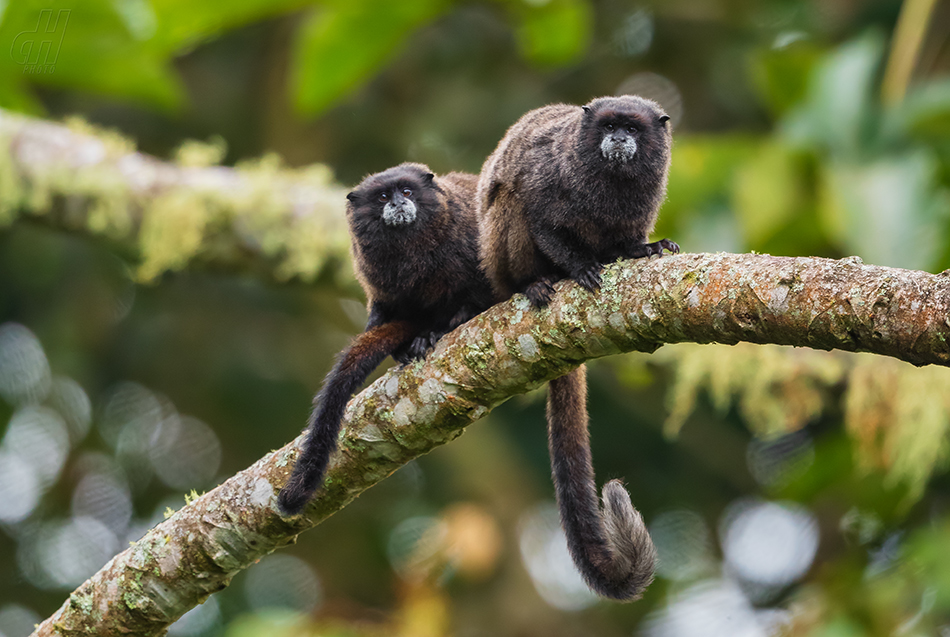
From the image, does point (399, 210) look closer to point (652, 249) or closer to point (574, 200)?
point (574, 200)

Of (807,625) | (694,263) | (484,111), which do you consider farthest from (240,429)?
(694,263)

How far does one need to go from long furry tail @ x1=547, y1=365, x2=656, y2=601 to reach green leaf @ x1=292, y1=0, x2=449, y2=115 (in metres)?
3.17

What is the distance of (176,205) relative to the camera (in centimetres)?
574

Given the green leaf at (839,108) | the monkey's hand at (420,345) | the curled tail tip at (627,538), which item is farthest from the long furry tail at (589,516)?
the green leaf at (839,108)

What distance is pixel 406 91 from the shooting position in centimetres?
887

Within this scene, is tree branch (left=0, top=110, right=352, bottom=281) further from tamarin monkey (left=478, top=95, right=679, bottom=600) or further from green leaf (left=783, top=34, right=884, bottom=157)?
green leaf (left=783, top=34, right=884, bottom=157)

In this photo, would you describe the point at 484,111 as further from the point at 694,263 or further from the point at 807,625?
the point at 694,263

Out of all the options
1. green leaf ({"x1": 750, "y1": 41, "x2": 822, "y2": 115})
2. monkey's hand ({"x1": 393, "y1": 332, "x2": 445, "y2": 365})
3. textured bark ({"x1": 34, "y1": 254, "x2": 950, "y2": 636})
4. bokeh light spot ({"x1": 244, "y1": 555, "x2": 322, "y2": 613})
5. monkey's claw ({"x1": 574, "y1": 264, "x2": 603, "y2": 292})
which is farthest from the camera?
bokeh light spot ({"x1": 244, "y1": 555, "x2": 322, "y2": 613})

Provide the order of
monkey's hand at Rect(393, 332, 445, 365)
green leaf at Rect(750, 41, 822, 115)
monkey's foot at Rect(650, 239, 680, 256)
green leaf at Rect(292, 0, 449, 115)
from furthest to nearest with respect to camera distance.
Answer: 1. green leaf at Rect(750, 41, 822, 115)
2. green leaf at Rect(292, 0, 449, 115)
3. monkey's hand at Rect(393, 332, 445, 365)
4. monkey's foot at Rect(650, 239, 680, 256)

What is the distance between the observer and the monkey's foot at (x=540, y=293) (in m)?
2.77

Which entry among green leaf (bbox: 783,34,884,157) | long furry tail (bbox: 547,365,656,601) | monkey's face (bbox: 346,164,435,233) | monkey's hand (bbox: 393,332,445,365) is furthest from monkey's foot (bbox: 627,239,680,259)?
green leaf (bbox: 783,34,884,157)

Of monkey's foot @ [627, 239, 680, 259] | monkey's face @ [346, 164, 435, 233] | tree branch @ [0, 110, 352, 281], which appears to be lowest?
monkey's foot @ [627, 239, 680, 259]

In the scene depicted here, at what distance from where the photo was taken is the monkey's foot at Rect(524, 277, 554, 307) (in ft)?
9.09

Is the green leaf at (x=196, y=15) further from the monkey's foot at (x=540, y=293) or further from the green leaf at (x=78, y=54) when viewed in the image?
the monkey's foot at (x=540, y=293)
